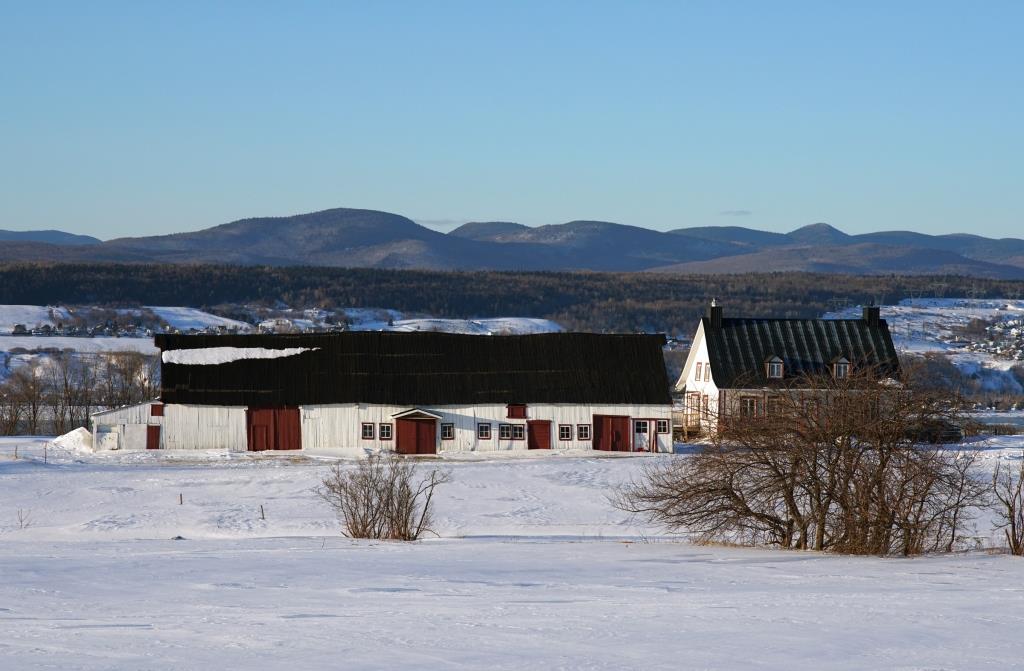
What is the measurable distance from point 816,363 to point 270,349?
22.5 m

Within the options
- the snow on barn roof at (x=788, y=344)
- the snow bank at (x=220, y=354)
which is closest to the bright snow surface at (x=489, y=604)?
the snow bank at (x=220, y=354)

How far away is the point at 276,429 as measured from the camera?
170 feet

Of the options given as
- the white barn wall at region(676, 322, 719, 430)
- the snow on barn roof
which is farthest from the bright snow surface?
the snow on barn roof

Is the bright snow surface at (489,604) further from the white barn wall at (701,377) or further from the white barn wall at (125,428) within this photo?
the white barn wall at (701,377)

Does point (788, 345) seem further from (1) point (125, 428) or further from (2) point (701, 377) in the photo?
(1) point (125, 428)

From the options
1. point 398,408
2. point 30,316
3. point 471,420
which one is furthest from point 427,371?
point 30,316

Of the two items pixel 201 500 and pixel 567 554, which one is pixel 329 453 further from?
pixel 567 554

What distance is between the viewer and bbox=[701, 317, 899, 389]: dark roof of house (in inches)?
2261

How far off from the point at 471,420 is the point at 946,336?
123399mm

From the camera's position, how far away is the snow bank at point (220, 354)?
53.6 meters

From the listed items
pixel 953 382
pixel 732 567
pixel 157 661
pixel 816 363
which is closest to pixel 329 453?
pixel 816 363

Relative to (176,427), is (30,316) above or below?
above

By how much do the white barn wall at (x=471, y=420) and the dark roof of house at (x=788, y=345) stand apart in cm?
653

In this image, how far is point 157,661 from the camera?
12414 mm
